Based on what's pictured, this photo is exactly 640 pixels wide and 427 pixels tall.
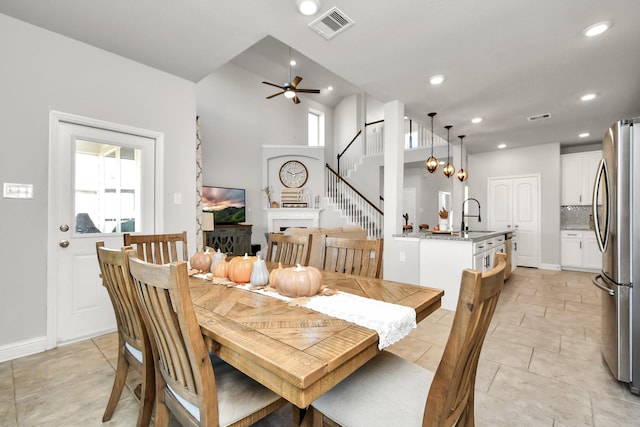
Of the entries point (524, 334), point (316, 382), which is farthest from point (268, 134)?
point (316, 382)

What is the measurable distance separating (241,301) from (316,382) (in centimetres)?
63

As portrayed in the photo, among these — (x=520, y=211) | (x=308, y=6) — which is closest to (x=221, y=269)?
(x=308, y=6)

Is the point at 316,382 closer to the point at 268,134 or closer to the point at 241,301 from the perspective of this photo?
the point at 241,301

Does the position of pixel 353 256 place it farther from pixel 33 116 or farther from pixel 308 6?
pixel 33 116

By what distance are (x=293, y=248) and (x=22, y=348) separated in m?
2.31

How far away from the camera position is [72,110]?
2.55 m

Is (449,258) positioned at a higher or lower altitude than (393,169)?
lower

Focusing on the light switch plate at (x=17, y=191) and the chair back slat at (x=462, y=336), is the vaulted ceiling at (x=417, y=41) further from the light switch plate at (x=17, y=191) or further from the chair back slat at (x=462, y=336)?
the chair back slat at (x=462, y=336)

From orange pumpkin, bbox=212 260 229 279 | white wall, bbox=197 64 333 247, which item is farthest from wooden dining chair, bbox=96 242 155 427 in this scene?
white wall, bbox=197 64 333 247

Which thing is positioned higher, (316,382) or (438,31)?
(438,31)

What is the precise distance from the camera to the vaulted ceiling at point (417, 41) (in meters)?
2.16

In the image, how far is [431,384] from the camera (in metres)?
0.83

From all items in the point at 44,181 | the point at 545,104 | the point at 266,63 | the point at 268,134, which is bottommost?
the point at 44,181

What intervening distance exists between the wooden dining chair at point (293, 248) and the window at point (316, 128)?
7.08 metres
